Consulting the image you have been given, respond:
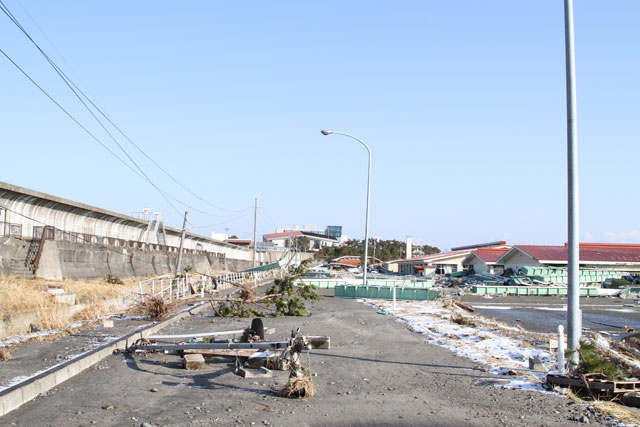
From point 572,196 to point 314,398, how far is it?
5814 mm

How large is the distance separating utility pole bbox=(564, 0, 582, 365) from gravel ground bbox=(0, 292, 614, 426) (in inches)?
66.9

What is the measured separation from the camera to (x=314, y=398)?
8586mm

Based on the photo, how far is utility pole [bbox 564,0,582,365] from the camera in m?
10.0

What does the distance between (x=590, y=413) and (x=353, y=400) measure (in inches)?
129

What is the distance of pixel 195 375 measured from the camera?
10156 mm

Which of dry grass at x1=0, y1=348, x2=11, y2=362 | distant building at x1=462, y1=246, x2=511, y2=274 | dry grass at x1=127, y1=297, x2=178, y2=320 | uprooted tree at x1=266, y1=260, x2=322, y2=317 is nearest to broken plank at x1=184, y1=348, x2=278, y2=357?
dry grass at x1=0, y1=348, x2=11, y2=362

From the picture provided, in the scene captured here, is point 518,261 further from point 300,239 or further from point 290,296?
point 300,239

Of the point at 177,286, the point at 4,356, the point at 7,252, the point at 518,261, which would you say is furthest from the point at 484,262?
the point at 4,356

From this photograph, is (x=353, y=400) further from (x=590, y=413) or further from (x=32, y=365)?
(x=32, y=365)

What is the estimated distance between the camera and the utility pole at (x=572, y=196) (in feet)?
32.9

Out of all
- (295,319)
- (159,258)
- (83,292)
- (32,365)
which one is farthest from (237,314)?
(159,258)

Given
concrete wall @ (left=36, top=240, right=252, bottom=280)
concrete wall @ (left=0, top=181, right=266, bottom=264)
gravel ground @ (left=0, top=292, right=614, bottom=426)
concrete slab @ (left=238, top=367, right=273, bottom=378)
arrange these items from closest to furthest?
gravel ground @ (left=0, top=292, right=614, bottom=426), concrete slab @ (left=238, top=367, right=273, bottom=378), concrete wall @ (left=36, top=240, right=252, bottom=280), concrete wall @ (left=0, top=181, right=266, bottom=264)

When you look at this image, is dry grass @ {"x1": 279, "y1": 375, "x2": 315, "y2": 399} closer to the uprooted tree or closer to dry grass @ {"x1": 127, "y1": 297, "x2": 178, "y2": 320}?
dry grass @ {"x1": 127, "y1": 297, "x2": 178, "y2": 320}

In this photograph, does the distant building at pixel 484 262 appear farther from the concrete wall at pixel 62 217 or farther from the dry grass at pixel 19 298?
the dry grass at pixel 19 298
